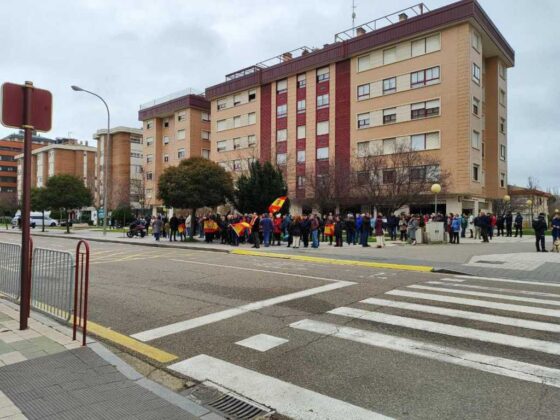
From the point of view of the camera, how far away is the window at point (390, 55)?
39.5 m

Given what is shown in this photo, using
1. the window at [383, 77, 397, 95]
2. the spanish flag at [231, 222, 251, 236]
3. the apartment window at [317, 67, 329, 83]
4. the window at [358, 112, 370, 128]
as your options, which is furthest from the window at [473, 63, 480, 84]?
the spanish flag at [231, 222, 251, 236]

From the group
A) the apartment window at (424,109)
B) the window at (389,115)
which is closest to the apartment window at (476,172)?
the apartment window at (424,109)

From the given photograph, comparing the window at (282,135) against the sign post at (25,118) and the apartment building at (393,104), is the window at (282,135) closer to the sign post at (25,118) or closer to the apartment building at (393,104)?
the apartment building at (393,104)

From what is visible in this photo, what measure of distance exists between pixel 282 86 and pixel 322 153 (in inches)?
393

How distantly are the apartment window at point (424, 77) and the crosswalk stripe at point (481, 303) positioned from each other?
32781 mm

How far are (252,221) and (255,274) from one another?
9.64m

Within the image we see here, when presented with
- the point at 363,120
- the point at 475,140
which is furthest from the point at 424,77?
the point at 475,140

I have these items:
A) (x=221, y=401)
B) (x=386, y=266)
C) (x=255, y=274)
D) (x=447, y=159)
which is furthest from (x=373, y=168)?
(x=221, y=401)

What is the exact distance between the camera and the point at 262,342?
5.41 m

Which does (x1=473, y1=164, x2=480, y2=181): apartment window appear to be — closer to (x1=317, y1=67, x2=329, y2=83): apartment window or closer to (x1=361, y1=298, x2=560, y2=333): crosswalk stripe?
(x1=317, y1=67, x2=329, y2=83): apartment window

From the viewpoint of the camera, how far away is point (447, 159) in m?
35.9

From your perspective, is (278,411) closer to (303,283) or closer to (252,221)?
(303,283)

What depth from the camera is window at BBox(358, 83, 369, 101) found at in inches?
1634

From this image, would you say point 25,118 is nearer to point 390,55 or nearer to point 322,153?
point 390,55
